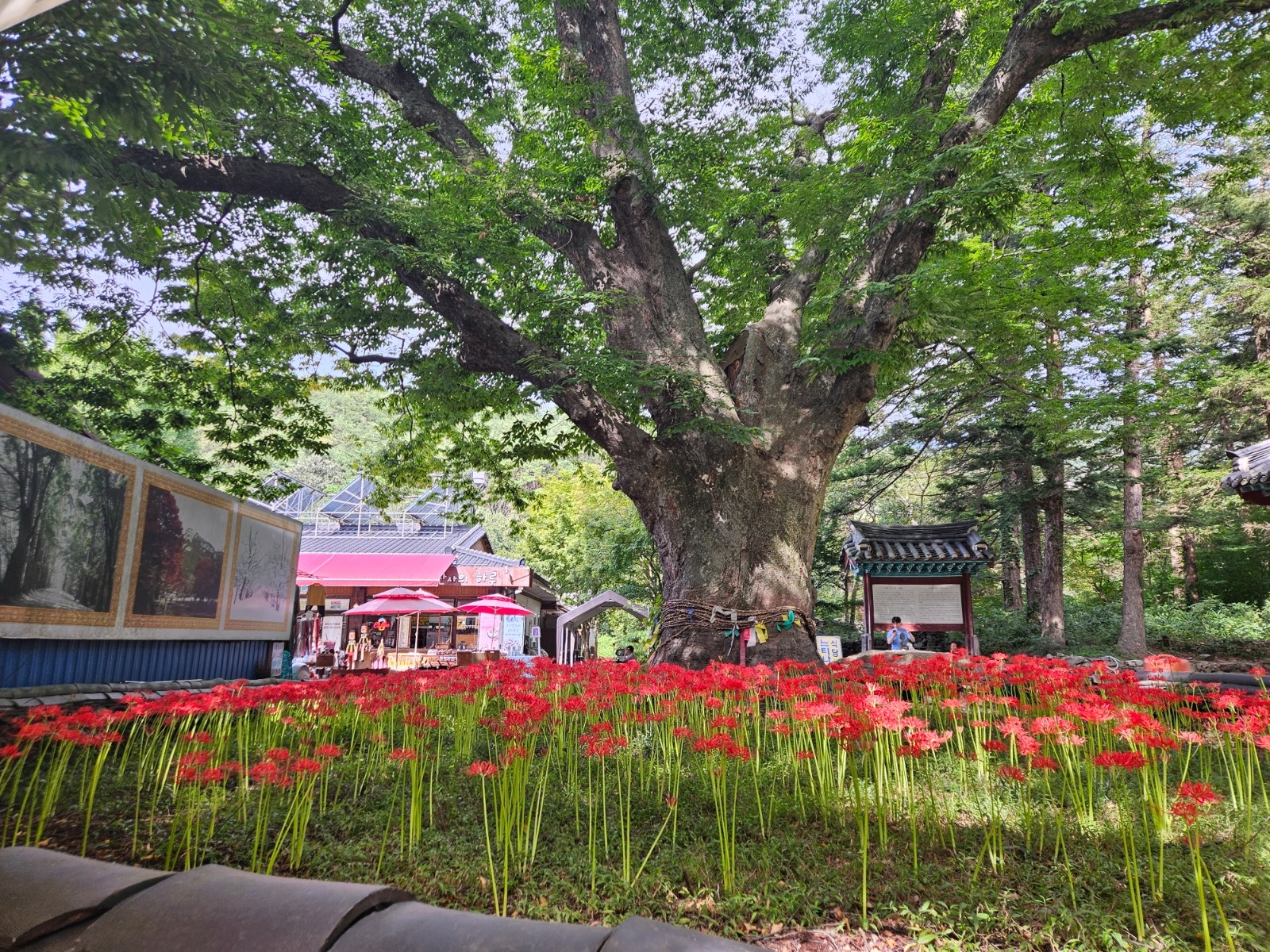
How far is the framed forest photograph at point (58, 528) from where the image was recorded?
4973 millimetres

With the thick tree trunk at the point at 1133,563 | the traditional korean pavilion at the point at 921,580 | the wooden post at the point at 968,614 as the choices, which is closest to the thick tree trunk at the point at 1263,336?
the thick tree trunk at the point at 1133,563

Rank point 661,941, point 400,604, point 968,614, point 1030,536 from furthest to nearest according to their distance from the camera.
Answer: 1. point 400,604
2. point 1030,536
3. point 968,614
4. point 661,941

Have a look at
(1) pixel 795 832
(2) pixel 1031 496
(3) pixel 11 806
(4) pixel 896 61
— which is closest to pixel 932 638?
(2) pixel 1031 496

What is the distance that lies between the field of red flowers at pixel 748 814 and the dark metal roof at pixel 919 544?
828 centimetres

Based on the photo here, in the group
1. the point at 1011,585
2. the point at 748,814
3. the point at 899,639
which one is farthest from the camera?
the point at 1011,585

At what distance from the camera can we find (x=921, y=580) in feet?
42.2

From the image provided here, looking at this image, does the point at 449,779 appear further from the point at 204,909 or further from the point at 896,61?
the point at 896,61

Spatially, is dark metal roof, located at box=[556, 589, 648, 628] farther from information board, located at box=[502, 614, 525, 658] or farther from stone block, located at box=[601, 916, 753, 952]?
stone block, located at box=[601, 916, 753, 952]

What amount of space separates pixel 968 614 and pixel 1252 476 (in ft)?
18.8

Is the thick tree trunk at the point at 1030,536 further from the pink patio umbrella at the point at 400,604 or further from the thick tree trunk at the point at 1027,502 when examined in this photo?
the pink patio umbrella at the point at 400,604

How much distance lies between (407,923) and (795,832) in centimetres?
202

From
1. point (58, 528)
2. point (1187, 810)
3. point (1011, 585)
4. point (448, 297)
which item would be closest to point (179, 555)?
point (58, 528)

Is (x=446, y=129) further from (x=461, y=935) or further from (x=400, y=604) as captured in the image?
(x=400, y=604)

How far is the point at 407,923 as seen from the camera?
1.57m
